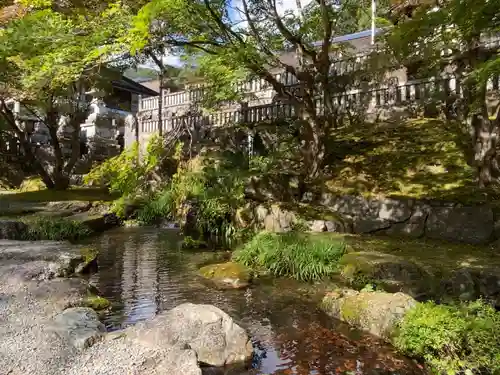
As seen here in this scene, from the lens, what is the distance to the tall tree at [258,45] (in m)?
10.8

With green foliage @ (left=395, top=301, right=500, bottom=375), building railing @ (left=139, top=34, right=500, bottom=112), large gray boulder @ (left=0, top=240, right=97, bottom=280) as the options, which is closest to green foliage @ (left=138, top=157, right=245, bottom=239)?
building railing @ (left=139, top=34, right=500, bottom=112)

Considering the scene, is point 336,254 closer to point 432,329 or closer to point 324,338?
point 324,338

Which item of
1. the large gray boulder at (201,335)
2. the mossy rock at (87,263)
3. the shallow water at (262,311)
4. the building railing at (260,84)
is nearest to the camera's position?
the large gray boulder at (201,335)

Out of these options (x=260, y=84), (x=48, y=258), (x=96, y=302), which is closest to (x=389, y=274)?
(x=96, y=302)

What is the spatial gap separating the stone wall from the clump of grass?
1.59 metres

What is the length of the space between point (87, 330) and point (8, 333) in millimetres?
904

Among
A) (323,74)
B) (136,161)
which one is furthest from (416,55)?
(136,161)

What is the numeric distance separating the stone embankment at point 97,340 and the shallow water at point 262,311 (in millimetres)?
512

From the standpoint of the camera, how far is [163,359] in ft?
14.3

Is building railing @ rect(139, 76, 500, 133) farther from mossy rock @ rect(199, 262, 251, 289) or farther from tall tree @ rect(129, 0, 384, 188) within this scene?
mossy rock @ rect(199, 262, 251, 289)

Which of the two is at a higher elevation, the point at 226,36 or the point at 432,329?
the point at 226,36

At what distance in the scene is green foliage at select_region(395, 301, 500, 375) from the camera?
4.72 metres

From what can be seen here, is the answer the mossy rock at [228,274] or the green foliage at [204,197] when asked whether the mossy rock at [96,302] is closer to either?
the mossy rock at [228,274]

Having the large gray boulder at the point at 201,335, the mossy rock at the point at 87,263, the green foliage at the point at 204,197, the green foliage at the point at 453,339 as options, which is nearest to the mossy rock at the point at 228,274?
the mossy rock at the point at 87,263
